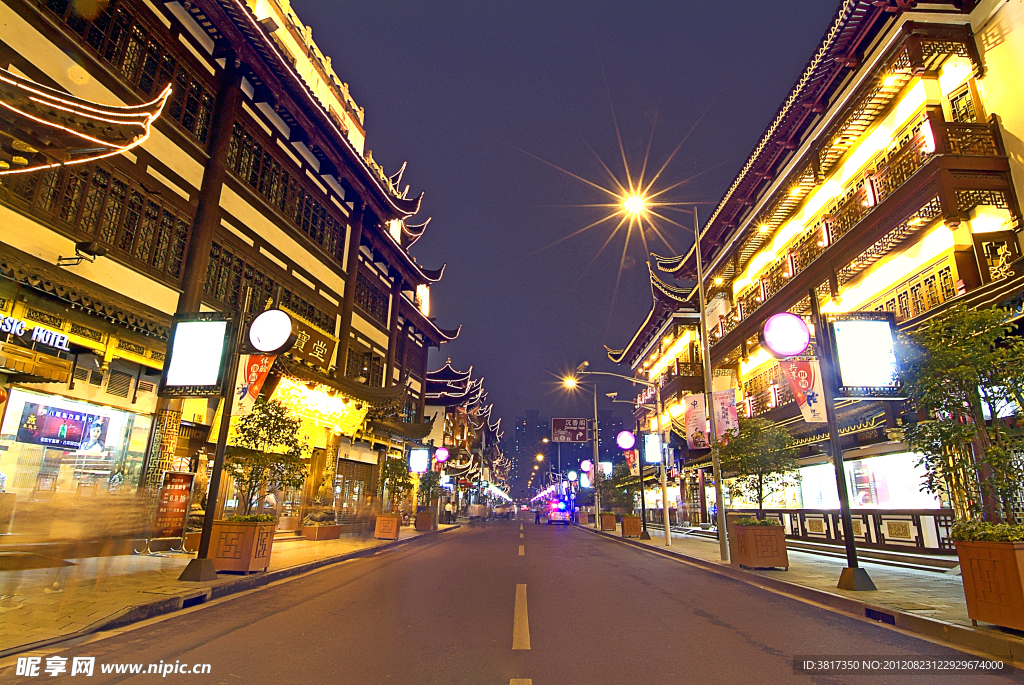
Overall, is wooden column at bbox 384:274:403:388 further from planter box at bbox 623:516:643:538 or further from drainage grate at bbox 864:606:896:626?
drainage grate at bbox 864:606:896:626

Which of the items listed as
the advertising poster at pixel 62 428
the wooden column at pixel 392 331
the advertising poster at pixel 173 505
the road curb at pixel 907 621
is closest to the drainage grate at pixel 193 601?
the advertising poster at pixel 62 428

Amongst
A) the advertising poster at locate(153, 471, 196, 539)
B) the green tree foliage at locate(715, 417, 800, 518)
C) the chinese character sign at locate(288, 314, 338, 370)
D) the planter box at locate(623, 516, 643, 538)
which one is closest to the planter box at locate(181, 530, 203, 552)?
the advertising poster at locate(153, 471, 196, 539)

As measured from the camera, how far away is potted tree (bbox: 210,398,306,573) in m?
10.9

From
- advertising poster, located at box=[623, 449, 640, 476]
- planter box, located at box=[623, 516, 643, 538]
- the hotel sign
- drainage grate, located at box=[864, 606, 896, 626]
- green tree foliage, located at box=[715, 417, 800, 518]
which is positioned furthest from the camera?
advertising poster, located at box=[623, 449, 640, 476]

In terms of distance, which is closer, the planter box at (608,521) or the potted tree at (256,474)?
the potted tree at (256,474)

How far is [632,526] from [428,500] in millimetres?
14025

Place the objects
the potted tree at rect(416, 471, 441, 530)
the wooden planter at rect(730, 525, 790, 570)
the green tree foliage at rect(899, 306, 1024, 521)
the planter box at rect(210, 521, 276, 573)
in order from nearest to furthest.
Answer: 1. the green tree foliage at rect(899, 306, 1024, 521)
2. the planter box at rect(210, 521, 276, 573)
3. the wooden planter at rect(730, 525, 790, 570)
4. the potted tree at rect(416, 471, 441, 530)

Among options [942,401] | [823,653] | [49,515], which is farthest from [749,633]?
[49,515]

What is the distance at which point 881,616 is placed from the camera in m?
7.87

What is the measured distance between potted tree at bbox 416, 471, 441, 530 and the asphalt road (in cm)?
2071

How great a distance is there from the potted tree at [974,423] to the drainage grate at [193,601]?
34.5 feet

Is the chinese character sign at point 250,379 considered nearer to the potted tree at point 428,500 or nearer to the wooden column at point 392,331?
the potted tree at point 428,500

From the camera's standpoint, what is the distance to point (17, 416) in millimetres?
11523

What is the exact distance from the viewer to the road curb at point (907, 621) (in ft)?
19.7
